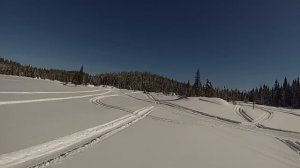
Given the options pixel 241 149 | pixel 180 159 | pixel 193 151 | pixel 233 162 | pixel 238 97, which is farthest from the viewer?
pixel 238 97

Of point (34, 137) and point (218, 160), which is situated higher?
point (34, 137)

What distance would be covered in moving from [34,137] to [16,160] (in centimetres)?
308

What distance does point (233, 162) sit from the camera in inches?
431

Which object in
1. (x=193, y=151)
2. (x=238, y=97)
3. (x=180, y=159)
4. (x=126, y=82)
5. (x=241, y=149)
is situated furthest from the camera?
(x=126, y=82)

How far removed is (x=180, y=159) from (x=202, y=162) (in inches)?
33.3

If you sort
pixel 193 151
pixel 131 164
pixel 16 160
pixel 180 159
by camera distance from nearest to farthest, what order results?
pixel 16 160, pixel 131 164, pixel 180 159, pixel 193 151

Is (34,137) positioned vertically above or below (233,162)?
above

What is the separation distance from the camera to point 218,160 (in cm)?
1098

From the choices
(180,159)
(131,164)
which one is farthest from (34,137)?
(180,159)

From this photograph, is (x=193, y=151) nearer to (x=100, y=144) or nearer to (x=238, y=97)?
(x=100, y=144)

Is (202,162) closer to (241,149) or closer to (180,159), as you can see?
(180,159)

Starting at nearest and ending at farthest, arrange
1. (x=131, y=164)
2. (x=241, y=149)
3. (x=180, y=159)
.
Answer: (x=131, y=164)
(x=180, y=159)
(x=241, y=149)

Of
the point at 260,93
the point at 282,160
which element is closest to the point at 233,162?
the point at 282,160

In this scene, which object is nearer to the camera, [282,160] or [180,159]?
[180,159]
